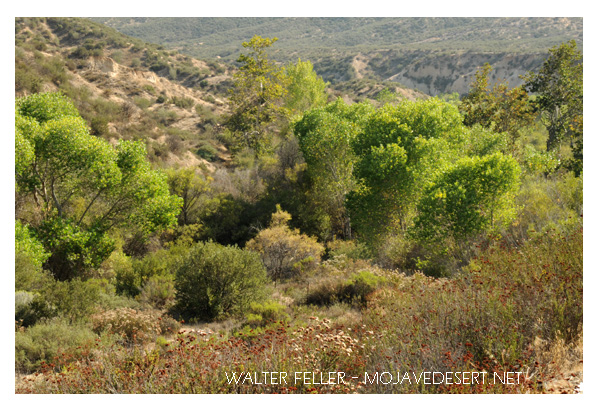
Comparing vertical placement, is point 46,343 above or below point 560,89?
below

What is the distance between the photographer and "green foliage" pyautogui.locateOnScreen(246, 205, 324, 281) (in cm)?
1512

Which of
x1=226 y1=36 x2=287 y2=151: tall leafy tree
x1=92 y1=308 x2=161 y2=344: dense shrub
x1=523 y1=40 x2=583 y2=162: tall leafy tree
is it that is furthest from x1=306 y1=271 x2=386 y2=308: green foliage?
x1=226 y1=36 x2=287 y2=151: tall leafy tree

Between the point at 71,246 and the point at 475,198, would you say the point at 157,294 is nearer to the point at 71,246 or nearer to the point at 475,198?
the point at 71,246

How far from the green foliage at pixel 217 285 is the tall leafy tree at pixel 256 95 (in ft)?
69.4

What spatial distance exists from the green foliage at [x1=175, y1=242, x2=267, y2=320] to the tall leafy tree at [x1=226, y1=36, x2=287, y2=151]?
Answer: 21.1 m

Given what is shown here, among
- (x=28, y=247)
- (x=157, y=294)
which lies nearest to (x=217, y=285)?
(x=157, y=294)

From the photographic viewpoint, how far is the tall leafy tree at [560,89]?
1902cm

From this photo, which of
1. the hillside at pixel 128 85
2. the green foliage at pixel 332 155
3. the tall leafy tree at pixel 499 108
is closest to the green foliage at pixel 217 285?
the green foliage at pixel 332 155

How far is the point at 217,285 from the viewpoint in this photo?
998 centimetres

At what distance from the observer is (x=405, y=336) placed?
5.01 metres

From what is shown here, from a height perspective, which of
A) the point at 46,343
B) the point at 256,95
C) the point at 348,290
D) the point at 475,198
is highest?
the point at 256,95

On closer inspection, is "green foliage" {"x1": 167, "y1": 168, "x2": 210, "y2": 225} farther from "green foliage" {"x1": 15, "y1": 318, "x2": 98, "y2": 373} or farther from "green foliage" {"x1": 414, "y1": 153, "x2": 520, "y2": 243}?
"green foliage" {"x1": 414, "y1": 153, "x2": 520, "y2": 243}

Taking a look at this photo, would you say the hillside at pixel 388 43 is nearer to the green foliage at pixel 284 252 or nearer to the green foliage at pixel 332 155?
the green foliage at pixel 332 155

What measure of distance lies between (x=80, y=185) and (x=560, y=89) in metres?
21.4
